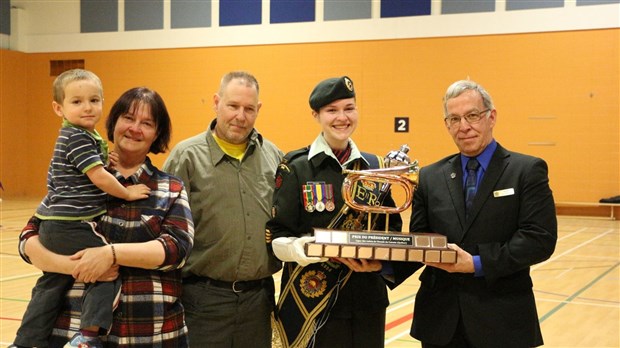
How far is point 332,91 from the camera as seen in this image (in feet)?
9.63

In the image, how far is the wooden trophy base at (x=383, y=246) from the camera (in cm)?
249

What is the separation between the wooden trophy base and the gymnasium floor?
10.4ft

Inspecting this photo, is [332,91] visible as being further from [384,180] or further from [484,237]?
[484,237]

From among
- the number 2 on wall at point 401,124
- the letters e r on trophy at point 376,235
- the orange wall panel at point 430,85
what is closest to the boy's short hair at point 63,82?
the letters e r on trophy at point 376,235

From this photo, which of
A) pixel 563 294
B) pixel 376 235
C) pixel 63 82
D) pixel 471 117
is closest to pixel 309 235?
pixel 376 235

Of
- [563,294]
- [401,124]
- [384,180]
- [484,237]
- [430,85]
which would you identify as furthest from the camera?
[401,124]

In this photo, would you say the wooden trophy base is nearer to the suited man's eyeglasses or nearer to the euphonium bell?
the euphonium bell

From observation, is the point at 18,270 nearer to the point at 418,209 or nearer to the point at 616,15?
the point at 418,209

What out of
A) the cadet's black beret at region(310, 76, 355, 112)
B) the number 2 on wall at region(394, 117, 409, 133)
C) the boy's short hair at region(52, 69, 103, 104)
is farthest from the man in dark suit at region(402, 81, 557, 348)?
the number 2 on wall at region(394, 117, 409, 133)

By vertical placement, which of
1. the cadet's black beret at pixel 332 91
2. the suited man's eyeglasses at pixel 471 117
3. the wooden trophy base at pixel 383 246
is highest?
the cadet's black beret at pixel 332 91

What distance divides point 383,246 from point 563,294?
220 inches

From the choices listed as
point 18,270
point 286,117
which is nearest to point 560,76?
point 286,117

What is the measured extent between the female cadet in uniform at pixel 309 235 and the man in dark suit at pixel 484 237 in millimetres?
246

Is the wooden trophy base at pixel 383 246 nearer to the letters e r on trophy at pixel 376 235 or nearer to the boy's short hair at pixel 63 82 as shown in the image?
the letters e r on trophy at pixel 376 235
